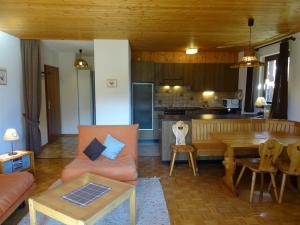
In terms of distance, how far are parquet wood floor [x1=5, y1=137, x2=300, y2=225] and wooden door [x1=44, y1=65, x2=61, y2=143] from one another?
2.06m

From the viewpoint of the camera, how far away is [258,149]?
291 cm

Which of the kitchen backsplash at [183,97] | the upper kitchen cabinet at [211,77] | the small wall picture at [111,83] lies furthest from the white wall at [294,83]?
the small wall picture at [111,83]

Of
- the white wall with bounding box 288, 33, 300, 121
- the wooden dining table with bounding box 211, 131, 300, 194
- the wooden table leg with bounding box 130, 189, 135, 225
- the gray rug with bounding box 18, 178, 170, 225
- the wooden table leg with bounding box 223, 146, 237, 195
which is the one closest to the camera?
the wooden table leg with bounding box 130, 189, 135, 225

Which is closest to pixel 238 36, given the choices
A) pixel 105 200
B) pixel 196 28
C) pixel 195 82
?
pixel 196 28

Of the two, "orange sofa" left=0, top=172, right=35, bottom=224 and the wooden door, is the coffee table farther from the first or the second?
the wooden door

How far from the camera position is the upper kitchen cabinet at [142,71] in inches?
219

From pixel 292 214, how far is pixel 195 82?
3930 millimetres

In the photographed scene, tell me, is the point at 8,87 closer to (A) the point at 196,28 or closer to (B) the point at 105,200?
(B) the point at 105,200

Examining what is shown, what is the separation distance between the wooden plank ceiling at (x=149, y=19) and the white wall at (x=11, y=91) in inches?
10.2

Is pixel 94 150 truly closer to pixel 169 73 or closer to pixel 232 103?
pixel 169 73

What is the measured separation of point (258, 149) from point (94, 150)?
229cm

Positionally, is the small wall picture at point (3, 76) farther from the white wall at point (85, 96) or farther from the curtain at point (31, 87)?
the white wall at point (85, 96)

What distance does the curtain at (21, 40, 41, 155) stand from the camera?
4.27m

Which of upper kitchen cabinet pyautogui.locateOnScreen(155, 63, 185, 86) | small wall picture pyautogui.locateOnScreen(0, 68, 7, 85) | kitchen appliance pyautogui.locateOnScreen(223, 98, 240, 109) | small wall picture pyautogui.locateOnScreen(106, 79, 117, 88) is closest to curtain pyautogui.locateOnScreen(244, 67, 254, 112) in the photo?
kitchen appliance pyautogui.locateOnScreen(223, 98, 240, 109)
